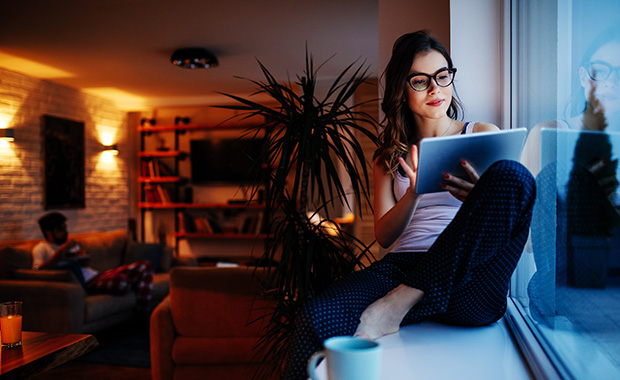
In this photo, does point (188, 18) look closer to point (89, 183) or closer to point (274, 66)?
point (274, 66)

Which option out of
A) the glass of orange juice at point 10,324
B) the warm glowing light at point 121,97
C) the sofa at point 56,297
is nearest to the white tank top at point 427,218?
the glass of orange juice at point 10,324

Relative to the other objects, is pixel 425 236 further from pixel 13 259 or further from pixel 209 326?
pixel 13 259

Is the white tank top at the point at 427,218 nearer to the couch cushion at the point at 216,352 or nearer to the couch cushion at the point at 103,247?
the couch cushion at the point at 216,352

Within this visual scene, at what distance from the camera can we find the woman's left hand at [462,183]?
1196mm

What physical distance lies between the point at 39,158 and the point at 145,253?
151cm

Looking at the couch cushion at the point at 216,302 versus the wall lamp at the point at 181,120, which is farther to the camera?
the wall lamp at the point at 181,120

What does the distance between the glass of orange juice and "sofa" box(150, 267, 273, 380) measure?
0.67 metres

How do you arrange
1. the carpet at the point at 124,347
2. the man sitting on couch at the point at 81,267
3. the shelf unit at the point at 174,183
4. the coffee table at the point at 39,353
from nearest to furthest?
the coffee table at the point at 39,353, the carpet at the point at 124,347, the man sitting on couch at the point at 81,267, the shelf unit at the point at 174,183

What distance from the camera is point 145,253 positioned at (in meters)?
5.13

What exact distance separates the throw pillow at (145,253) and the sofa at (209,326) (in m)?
2.79

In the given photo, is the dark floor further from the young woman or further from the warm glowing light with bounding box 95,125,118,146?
the warm glowing light with bounding box 95,125,118,146

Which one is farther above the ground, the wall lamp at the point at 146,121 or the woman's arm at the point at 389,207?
the wall lamp at the point at 146,121

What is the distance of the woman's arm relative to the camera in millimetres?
1328

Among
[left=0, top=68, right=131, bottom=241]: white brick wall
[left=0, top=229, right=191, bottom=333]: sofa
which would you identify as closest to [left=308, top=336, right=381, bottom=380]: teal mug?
[left=0, top=229, right=191, bottom=333]: sofa
